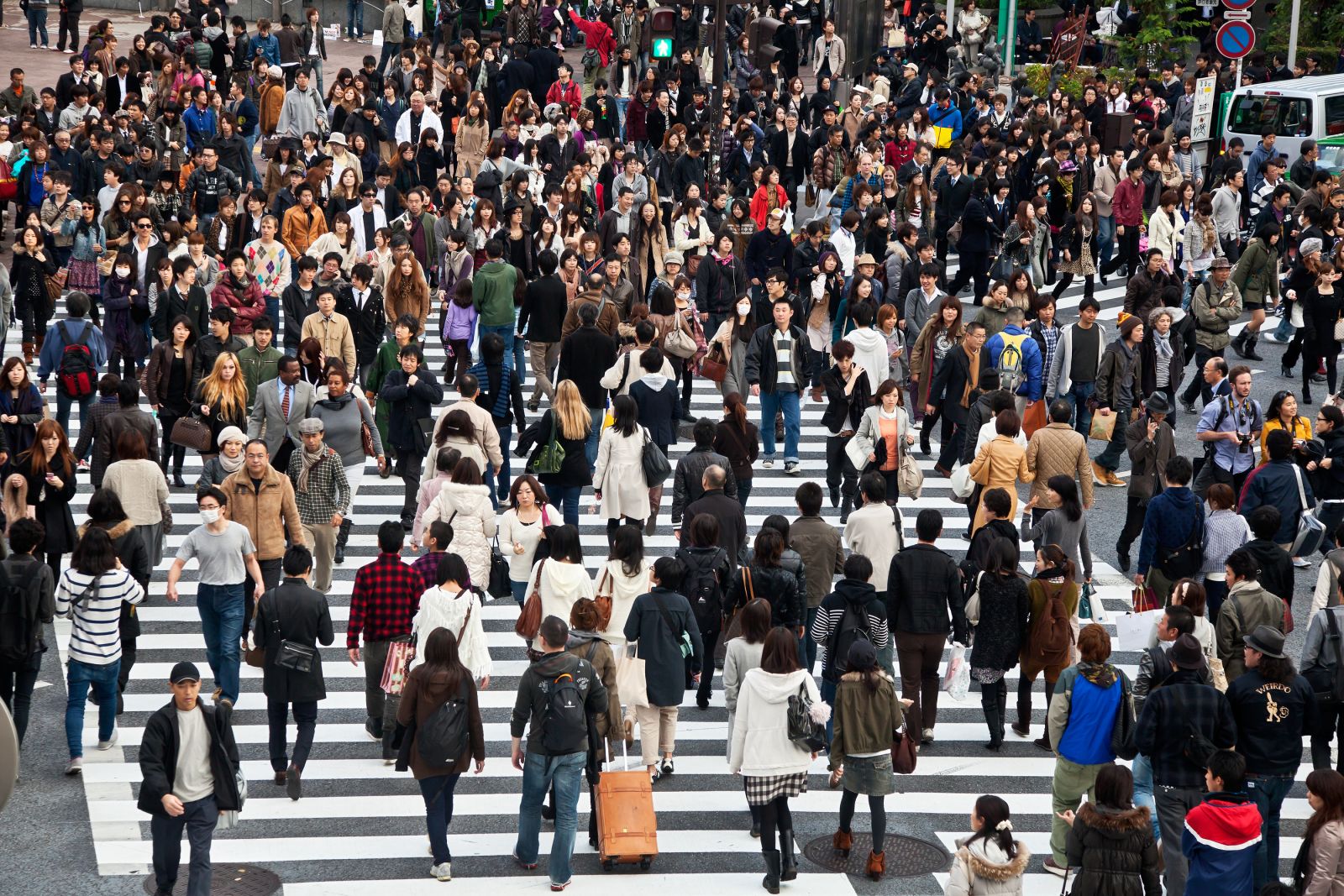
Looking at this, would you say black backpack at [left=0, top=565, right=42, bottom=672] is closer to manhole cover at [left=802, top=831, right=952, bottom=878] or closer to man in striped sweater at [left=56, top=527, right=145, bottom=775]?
man in striped sweater at [left=56, top=527, right=145, bottom=775]

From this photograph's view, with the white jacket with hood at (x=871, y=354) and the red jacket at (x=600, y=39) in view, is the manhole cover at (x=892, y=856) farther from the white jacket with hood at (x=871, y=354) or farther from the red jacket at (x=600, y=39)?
the red jacket at (x=600, y=39)

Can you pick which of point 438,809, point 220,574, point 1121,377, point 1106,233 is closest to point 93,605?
point 220,574

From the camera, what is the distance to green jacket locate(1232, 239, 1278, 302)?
804 inches

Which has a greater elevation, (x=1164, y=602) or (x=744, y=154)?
(x=744, y=154)

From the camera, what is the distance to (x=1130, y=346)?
54.3 feet

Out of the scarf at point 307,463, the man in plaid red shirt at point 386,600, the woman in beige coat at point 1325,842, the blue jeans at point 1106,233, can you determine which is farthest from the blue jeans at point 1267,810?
the blue jeans at point 1106,233

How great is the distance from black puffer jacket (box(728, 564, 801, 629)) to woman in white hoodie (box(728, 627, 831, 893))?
1393 mm

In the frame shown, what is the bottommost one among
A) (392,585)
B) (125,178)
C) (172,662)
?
(172,662)

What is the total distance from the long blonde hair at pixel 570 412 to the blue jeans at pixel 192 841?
541 centimetres

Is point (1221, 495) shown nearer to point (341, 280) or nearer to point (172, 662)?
point (172, 662)

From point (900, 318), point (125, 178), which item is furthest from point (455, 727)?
point (125, 178)

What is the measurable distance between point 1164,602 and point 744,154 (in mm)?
14367

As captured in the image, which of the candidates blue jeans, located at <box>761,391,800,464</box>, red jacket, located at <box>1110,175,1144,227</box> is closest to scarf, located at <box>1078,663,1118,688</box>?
blue jeans, located at <box>761,391,800,464</box>

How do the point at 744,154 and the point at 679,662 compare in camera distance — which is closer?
the point at 679,662
